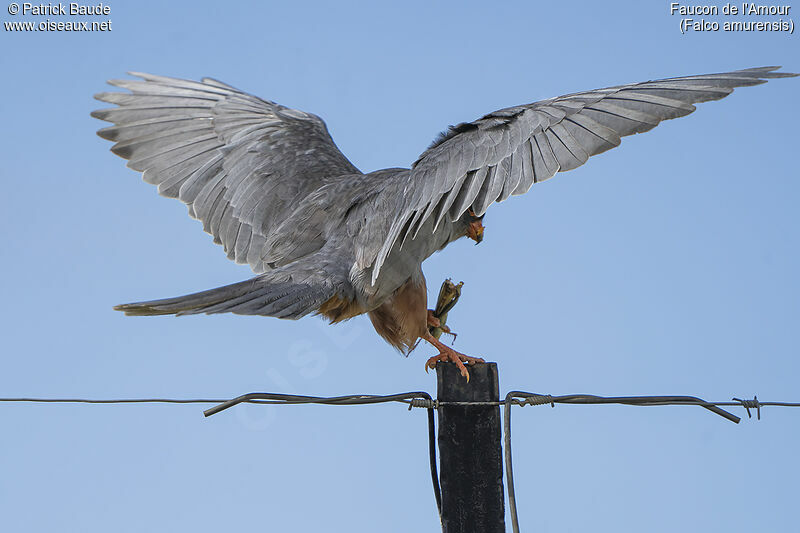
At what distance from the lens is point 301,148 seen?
420 cm

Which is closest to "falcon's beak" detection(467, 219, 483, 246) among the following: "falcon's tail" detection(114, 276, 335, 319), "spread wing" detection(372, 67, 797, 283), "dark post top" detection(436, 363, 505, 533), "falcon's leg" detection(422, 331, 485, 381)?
"spread wing" detection(372, 67, 797, 283)

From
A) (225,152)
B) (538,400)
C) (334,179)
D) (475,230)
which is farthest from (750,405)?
(225,152)

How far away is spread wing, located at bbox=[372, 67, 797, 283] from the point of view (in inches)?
103

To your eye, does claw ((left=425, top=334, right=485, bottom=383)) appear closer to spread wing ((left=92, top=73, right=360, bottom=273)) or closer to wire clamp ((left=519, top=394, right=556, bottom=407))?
wire clamp ((left=519, top=394, right=556, bottom=407))

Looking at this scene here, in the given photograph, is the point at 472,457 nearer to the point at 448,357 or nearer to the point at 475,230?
the point at 448,357

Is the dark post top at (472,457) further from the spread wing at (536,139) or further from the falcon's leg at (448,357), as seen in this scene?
the spread wing at (536,139)

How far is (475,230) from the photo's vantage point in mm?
3223

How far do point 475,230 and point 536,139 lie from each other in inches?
23.6

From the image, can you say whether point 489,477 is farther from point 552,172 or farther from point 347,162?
point 347,162

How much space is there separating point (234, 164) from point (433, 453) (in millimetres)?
2235

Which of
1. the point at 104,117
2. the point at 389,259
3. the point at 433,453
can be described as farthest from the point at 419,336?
the point at 104,117

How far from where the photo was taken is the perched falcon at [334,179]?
8.71ft

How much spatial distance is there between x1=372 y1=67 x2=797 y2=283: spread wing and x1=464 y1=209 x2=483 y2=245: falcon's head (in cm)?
21

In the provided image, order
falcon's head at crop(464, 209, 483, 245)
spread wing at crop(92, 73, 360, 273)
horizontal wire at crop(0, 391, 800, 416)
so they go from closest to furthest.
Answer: horizontal wire at crop(0, 391, 800, 416) < falcon's head at crop(464, 209, 483, 245) < spread wing at crop(92, 73, 360, 273)
